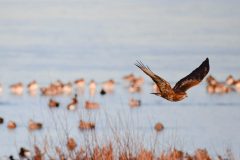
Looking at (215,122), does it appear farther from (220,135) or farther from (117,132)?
(117,132)

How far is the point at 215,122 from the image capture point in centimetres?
2398

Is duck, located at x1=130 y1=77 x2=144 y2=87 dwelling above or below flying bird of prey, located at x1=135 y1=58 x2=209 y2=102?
above

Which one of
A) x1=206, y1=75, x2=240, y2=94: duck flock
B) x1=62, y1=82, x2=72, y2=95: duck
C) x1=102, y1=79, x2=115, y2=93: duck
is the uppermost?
x1=206, y1=75, x2=240, y2=94: duck flock

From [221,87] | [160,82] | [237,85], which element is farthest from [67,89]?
[160,82]

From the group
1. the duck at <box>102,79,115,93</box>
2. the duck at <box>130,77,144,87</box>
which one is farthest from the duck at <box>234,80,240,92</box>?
the duck at <box>102,79,115,93</box>

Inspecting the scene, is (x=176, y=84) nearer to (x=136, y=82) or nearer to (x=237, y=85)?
(x=237, y=85)

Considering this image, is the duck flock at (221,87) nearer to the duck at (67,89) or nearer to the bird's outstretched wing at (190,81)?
the duck at (67,89)

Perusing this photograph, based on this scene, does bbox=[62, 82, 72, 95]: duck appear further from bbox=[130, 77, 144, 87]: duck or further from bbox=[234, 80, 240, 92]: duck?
bbox=[234, 80, 240, 92]: duck

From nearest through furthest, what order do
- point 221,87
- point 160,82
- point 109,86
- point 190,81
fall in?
point 160,82 < point 190,81 < point 221,87 < point 109,86

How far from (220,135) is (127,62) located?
1667 inches

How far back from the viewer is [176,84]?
10422 mm

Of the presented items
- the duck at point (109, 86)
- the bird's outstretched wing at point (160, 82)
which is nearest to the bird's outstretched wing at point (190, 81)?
the bird's outstretched wing at point (160, 82)

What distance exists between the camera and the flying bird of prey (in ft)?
32.1

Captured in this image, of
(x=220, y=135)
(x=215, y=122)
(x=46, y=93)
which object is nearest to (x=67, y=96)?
(x=46, y=93)
